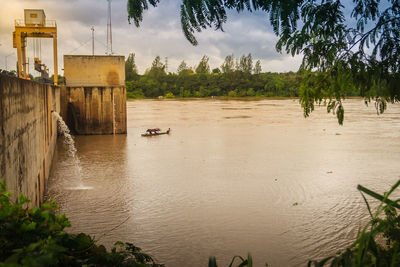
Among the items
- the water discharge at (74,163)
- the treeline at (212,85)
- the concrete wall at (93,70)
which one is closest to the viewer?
the water discharge at (74,163)

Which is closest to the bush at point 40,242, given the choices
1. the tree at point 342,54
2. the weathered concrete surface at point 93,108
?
the tree at point 342,54

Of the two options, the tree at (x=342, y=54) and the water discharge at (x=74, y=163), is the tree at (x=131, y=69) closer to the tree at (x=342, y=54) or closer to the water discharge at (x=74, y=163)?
the water discharge at (x=74, y=163)

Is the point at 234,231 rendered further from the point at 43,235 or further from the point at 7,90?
the point at 43,235

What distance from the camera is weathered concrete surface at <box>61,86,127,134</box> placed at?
18.4 m

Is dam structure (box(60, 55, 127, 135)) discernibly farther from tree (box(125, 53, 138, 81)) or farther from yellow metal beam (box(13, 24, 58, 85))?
tree (box(125, 53, 138, 81))

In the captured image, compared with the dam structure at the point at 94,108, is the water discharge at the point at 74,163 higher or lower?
lower

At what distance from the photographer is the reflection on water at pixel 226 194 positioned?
620 cm

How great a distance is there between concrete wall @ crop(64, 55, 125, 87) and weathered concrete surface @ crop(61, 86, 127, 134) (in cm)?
165

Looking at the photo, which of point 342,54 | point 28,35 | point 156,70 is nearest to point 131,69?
point 156,70

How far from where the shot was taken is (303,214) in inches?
294

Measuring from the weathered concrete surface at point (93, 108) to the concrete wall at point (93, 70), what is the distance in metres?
1.65

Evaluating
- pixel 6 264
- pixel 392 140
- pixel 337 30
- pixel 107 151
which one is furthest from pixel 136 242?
pixel 392 140

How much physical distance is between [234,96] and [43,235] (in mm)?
84600

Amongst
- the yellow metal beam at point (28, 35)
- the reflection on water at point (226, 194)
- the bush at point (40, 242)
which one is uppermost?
the yellow metal beam at point (28, 35)
